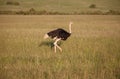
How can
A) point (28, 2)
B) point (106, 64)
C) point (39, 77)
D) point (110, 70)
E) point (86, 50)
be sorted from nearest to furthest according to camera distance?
1. point (39, 77)
2. point (110, 70)
3. point (106, 64)
4. point (86, 50)
5. point (28, 2)

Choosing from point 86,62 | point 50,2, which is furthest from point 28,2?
point 86,62

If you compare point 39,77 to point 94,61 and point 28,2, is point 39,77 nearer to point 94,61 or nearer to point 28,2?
point 94,61

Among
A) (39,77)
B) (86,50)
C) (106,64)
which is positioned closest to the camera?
(39,77)

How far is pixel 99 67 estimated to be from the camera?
8.54m

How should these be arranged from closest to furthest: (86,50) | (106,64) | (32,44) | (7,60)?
(106,64), (7,60), (86,50), (32,44)

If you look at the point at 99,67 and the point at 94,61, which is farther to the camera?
the point at 94,61

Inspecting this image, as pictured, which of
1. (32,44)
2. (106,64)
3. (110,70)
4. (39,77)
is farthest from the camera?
(32,44)

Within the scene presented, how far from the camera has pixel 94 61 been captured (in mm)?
9469

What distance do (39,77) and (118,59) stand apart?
336 centimetres

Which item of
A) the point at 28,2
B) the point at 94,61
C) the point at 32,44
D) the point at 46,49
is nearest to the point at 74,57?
the point at 94,61

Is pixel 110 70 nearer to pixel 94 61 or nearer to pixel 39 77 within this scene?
pixel 94 61

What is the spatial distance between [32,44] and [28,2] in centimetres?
6391

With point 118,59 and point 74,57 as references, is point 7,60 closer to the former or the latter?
point 74,57

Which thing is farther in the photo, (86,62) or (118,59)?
(118,59)
